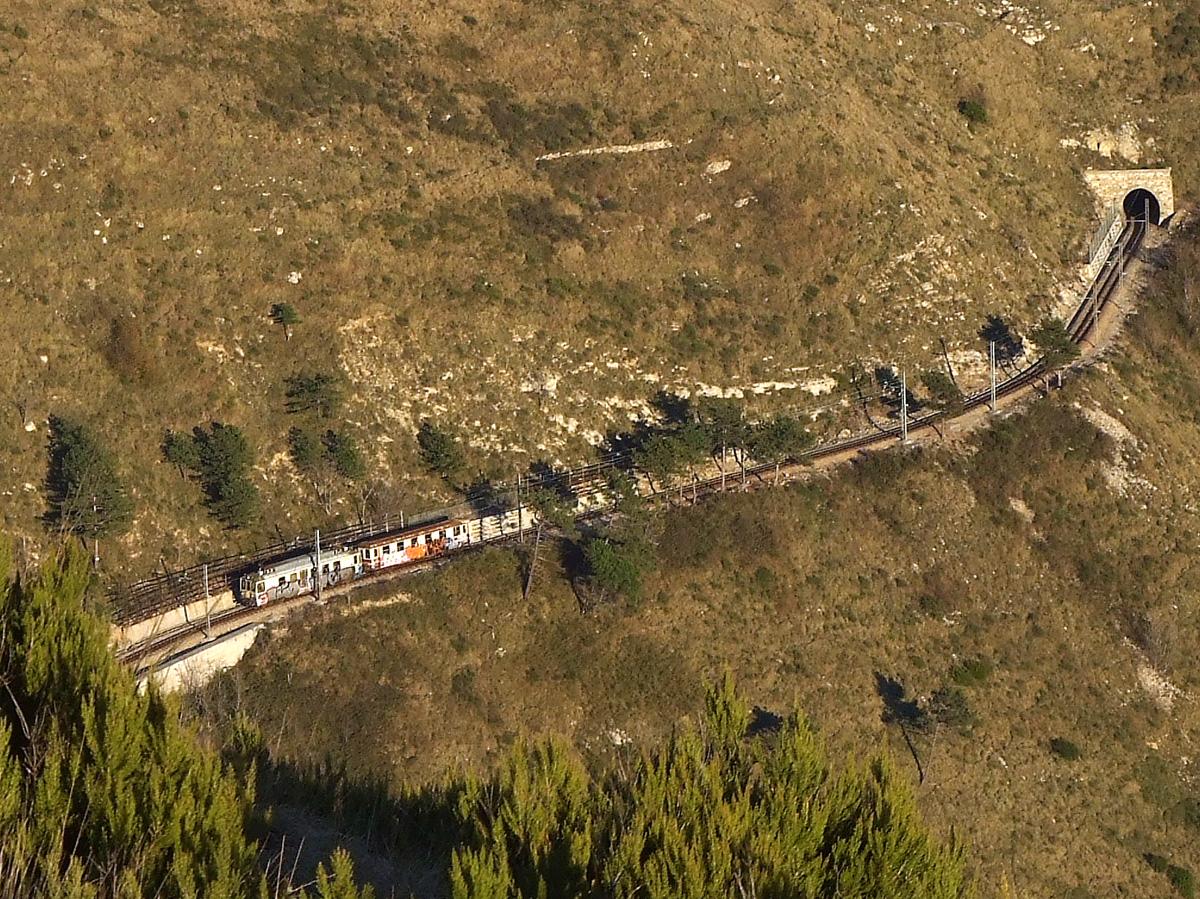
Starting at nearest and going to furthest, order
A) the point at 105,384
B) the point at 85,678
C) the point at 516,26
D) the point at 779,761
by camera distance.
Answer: the point at 85,678 < the point at 779,761 < the point at 105,384 < the point at 516,26

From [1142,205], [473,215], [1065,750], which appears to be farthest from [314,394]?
[1142,205]

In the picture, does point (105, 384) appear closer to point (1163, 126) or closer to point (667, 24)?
point (667, 24)

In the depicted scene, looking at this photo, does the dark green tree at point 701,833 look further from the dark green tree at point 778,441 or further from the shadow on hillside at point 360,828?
the dark green tree at point 778,441

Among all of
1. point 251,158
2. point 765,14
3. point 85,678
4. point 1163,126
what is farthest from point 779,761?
point 1163,126

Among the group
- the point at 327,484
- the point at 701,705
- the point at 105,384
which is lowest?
the point at 701,705

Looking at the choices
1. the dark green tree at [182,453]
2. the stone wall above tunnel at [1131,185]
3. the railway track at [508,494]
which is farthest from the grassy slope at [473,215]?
the stone wall above tunnel at [1131,185]

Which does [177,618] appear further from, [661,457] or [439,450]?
[661,457]

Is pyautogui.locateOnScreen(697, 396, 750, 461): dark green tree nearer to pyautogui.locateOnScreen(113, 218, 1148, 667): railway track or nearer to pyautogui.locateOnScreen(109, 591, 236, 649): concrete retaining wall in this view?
pyautogui.locateOnScreen(113, 218, 1148, 667): railway track
